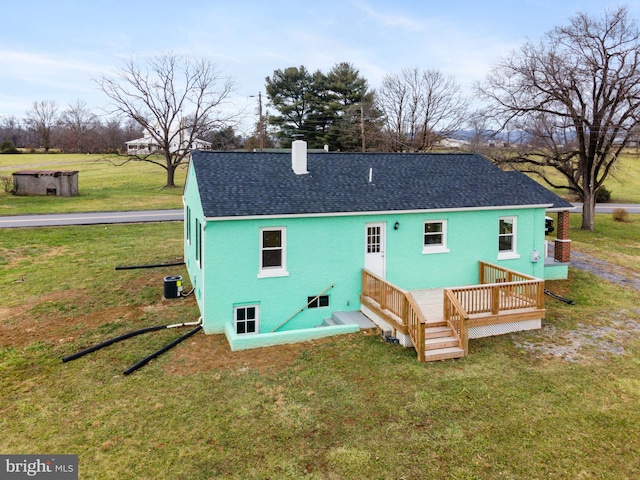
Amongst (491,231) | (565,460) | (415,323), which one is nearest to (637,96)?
(491,231)

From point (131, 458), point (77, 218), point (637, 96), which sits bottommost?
point (131, 458)

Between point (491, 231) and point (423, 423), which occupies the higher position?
point (491, 231)

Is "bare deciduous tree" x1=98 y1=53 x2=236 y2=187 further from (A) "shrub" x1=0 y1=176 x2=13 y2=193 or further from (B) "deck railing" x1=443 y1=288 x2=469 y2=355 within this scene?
(B) "deck railing" x1=443 y1=288 x2=469 y2=355

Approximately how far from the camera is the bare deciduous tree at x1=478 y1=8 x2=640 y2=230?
2570 centimetres

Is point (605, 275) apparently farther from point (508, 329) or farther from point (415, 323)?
point (415, 323)

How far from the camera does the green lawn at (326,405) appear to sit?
661 cm

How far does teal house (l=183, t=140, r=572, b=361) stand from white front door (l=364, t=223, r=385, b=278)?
1.3 inches

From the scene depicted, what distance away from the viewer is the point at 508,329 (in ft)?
38.3

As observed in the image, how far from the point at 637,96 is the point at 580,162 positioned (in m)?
5.00

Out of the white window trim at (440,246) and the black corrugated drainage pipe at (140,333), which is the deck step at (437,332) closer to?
the white window trim at (440,246)

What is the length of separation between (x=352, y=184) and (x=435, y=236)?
10.8 ft

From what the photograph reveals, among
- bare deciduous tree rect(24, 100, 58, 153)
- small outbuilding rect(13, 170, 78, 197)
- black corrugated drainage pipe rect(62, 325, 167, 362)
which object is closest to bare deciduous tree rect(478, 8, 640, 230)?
black corrugated drainage pipe rect(62, 325, 167, 362)

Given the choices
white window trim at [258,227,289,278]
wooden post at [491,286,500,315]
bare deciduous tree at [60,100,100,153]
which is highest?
bare deciduous tree at [60,100,100,153]

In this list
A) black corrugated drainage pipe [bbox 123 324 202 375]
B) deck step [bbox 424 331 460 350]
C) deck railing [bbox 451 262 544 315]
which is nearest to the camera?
black corrugated drainage pipe [bbox 123 324 202 375]
